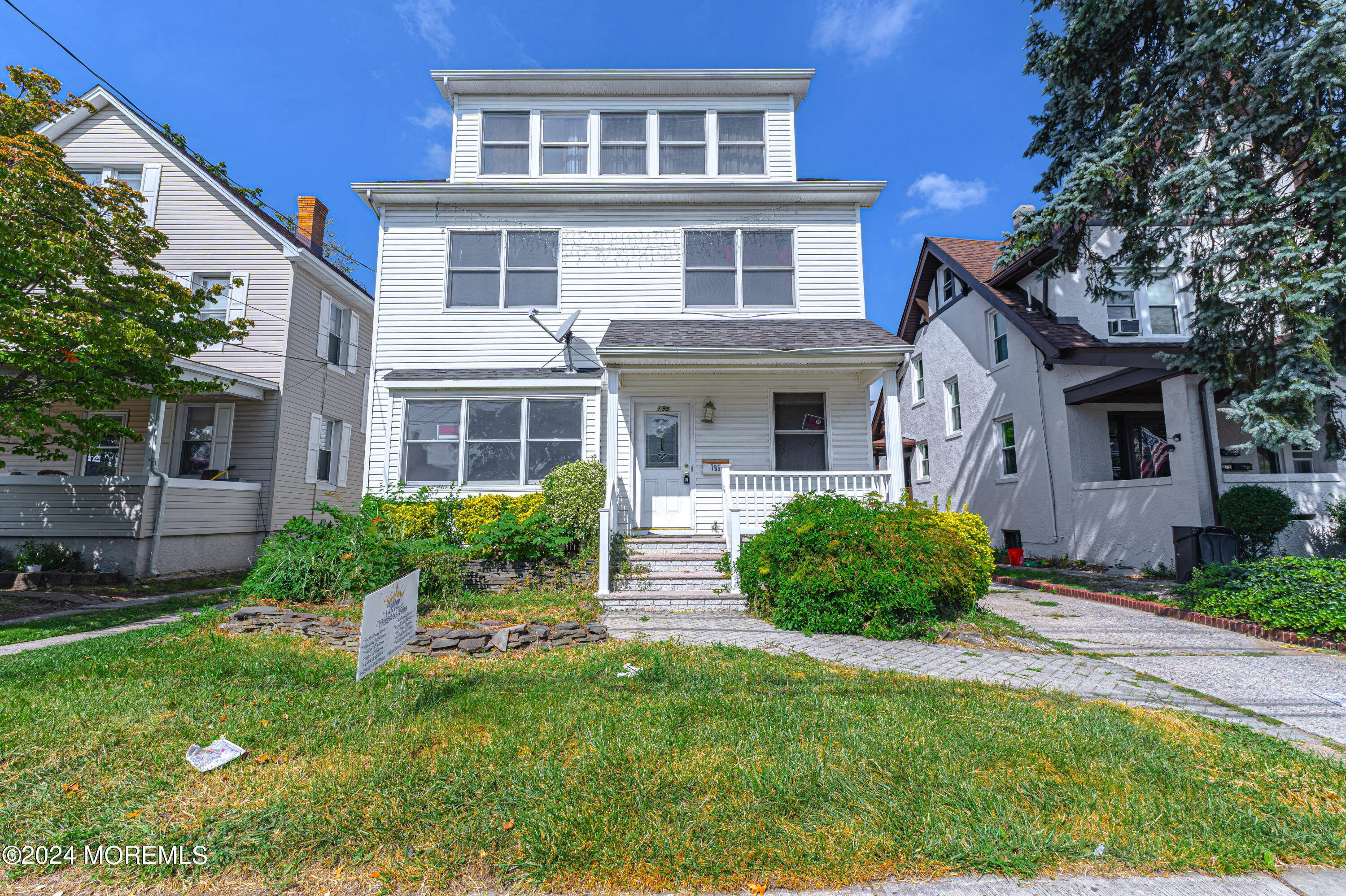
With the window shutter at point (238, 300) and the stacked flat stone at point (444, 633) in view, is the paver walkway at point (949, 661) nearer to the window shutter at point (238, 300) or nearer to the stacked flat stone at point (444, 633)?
the stacked flat stone at point (444, 633)

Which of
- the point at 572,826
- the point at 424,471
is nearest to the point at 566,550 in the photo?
the point at 424,471

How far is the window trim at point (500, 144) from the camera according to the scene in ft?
39.0

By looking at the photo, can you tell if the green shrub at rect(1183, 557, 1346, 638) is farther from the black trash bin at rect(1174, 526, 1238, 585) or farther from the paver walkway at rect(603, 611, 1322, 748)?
the paver walkway at rect(603, 611, 1322, 748)

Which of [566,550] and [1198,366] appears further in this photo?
[566,550]

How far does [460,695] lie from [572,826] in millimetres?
2016

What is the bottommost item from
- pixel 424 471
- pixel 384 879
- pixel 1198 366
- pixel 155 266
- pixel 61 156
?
pixel 384 879

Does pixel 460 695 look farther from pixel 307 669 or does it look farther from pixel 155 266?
pixel 155 266

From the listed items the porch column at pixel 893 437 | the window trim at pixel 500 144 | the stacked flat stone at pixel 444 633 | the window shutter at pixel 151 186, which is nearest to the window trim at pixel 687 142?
the window trim at pixel 500 144

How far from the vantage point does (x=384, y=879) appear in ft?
7.55

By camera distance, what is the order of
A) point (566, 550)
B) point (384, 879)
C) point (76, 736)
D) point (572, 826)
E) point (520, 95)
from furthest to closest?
1. point (520, 95)
2. point (566, 550)
3. point (76, 736)
4. point (572, 826)
5. point (384, 879)

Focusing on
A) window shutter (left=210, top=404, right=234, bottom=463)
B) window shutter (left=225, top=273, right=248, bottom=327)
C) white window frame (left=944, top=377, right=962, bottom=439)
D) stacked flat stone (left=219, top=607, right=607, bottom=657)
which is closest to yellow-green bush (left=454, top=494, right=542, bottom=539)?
stacked flat stone (left=219, top=607, right=607, bottom=657)

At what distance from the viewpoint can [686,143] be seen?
39.4ft

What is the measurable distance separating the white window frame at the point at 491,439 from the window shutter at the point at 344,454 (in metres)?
6.93

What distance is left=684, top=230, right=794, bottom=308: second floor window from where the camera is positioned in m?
11.4
